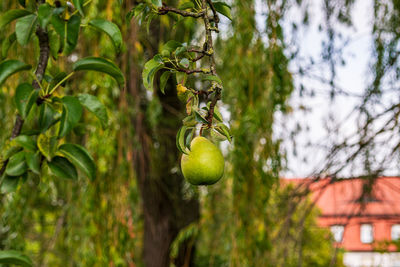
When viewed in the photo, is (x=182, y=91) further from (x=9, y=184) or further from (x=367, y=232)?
(x=367, y=232)

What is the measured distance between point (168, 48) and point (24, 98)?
263 mm

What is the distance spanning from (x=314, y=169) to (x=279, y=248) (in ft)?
1.41

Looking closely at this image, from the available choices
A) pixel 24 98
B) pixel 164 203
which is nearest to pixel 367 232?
pixel 164 203

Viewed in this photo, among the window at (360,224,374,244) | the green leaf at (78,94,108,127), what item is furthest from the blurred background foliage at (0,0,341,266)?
the window at (360,224,374,244)

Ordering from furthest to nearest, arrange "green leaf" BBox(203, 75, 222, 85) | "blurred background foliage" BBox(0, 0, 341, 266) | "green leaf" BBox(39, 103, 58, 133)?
"blurred background foliage" BBox(0, 0, 341, 266)
"green leaf" BBox(39, 103, 58, 133)
"green leaf" BBox(203, 75, 222, 85)

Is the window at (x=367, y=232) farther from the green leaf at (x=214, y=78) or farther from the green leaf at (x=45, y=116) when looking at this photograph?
the green leaf at (x=214, y=78)

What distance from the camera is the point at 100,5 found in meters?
1.98

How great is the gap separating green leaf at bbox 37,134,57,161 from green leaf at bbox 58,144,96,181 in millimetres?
20

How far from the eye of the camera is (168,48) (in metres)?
0.59

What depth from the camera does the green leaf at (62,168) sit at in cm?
76

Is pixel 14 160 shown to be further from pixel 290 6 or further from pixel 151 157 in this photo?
pixel 151 157

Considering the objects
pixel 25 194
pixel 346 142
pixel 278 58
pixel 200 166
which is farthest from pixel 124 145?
pixel 200 166

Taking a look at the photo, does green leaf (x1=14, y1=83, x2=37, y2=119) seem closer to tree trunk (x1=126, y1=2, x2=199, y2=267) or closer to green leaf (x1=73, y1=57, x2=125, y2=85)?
green leaf (x1=73, y1=57, x2=125, y2=85)

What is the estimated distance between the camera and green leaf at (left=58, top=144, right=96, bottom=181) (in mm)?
761
